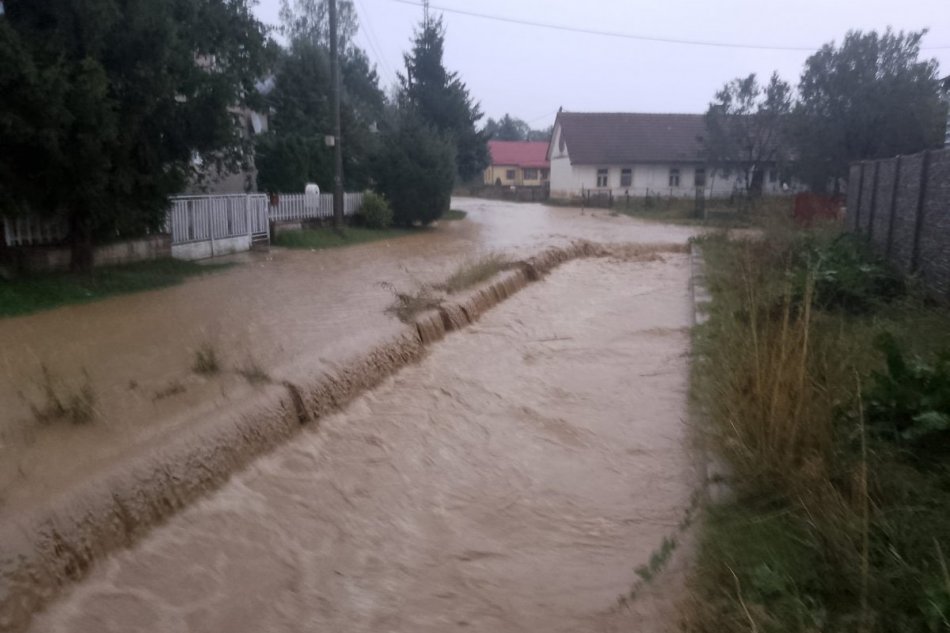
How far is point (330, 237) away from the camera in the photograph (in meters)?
23.8

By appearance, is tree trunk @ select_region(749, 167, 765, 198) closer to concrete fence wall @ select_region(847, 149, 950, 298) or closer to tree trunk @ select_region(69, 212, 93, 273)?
concrete fence wall @ select_region(847, 149, 950, 298)

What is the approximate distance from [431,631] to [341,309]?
26.8 ft

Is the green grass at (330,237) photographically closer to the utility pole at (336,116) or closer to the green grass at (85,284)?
the utility pole at (336,116)

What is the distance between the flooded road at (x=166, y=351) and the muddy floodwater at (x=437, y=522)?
2.20 ft

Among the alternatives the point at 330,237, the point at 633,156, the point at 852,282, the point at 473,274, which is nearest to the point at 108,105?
the point at 473,274

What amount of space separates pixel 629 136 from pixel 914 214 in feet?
155

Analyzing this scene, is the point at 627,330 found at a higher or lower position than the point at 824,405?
lower

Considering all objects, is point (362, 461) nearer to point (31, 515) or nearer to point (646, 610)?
point (31, 515)

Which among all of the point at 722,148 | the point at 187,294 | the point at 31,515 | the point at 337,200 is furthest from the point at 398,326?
the point at 722,148

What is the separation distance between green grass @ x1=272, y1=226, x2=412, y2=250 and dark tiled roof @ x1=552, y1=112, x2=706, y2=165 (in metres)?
29.6

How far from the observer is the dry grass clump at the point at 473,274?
46.5ft

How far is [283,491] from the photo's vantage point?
20.2ft

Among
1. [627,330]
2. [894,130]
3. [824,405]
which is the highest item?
[894,130]

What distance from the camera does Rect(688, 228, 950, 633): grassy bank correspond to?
3516 millimetres
